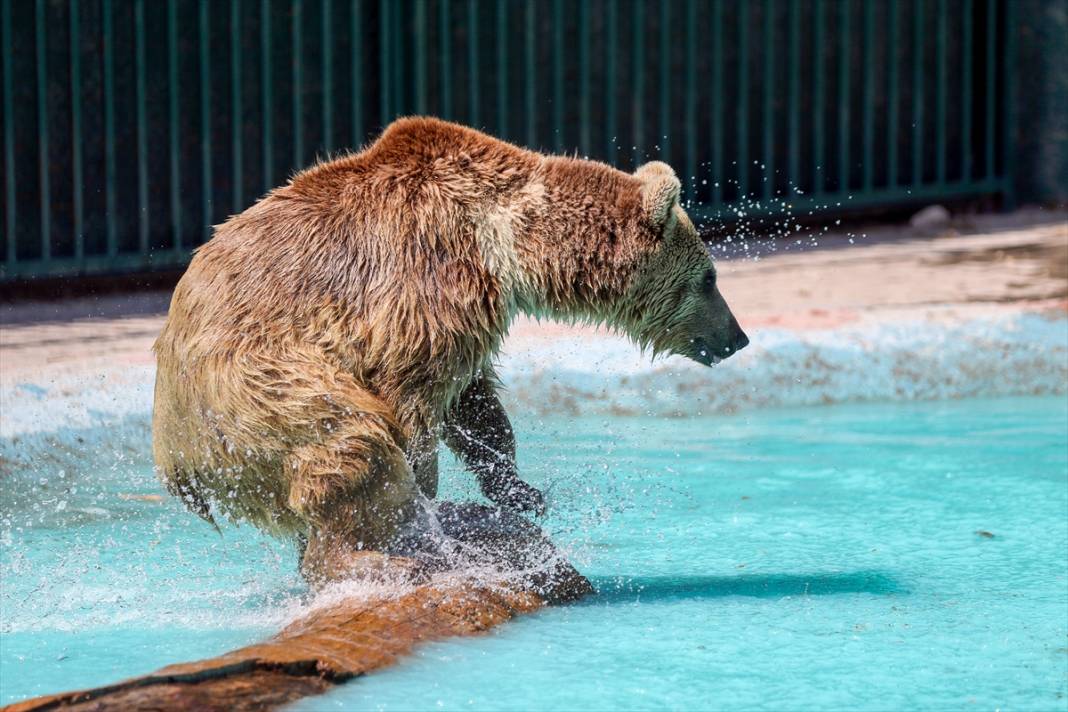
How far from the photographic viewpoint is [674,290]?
497 centimetres

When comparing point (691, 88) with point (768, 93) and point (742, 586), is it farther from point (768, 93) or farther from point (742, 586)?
point (742, 586)

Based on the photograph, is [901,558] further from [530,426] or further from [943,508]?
[530,426]

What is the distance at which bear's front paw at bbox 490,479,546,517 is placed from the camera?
4.92m

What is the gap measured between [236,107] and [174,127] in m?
0.38

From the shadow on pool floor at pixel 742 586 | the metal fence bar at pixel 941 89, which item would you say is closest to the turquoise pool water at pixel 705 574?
the shadow on pool floor at pixel 742 586

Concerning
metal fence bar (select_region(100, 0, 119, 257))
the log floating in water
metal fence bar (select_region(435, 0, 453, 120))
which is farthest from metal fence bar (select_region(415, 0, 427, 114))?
the log floating in water

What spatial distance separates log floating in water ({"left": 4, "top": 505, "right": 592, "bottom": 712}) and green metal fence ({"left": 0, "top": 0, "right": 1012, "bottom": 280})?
200 inches

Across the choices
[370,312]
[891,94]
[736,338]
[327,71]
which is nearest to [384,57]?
[327,71]

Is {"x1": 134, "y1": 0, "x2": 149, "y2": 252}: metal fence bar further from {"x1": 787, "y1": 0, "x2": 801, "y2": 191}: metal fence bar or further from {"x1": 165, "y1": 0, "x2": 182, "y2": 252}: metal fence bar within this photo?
{"x1": 787, "y1": 0, "x2": 801, "y2": 191}: metal fence bar

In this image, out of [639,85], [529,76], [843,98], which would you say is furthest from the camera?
[843,98]

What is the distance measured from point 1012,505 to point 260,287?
110 inches

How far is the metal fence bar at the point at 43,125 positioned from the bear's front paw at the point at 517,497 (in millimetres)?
4893

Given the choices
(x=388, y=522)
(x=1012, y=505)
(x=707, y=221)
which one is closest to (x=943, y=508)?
(x=1012, y=505)

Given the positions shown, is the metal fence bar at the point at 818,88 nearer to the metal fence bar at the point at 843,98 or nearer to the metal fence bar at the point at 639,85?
the metal fence bar at the point at 843,98
